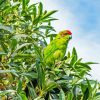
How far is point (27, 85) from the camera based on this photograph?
2.43m

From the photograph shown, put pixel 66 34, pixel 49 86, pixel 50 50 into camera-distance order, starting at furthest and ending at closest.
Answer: pixel 66 34 → pixel 50 50 → pixel 49 86

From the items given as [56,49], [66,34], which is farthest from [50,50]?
[66,34]

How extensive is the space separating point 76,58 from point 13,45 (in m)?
0.55

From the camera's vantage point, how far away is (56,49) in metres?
2.57

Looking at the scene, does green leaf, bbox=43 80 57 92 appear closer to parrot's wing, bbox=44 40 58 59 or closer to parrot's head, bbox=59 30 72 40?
parrot's wing, bbox=44 40 58 59

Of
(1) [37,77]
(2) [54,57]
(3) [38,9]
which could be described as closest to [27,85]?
(1) [37,77]

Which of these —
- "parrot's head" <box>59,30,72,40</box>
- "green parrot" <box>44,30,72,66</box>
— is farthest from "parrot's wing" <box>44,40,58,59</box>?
"parrot's head" <box>59,30,72,40</box>

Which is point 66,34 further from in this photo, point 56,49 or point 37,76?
point 37,76

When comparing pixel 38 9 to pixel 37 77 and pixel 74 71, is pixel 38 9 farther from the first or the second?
pixel 37 77

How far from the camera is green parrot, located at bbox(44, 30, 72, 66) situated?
8.24ft

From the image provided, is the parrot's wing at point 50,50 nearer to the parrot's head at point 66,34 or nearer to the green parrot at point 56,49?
the green parrot at point 56,49

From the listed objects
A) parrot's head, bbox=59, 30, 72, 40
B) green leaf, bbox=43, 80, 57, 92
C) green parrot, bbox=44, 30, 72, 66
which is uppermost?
parrot's head, bbox=59, 30, 72, 40

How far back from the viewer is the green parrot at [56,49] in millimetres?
2512

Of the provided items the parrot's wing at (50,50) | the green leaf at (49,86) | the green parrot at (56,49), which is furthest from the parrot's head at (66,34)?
the green leaf at (49,86)
